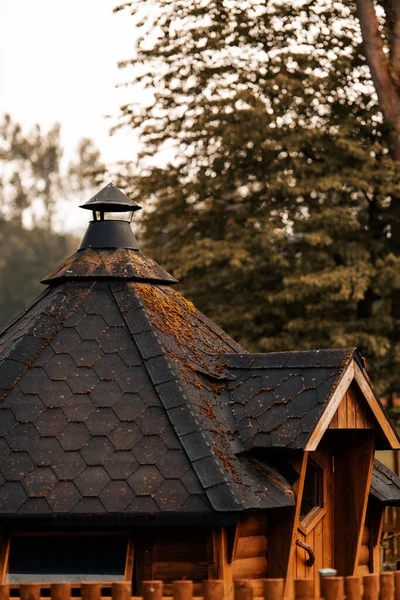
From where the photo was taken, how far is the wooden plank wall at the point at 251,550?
830 centimetres

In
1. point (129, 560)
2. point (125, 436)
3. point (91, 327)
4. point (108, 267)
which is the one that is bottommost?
point (129, 560)

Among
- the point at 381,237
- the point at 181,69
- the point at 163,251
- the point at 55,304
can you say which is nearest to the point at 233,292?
the point at 163,251

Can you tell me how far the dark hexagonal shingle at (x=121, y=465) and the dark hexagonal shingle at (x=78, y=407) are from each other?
0.45 meters

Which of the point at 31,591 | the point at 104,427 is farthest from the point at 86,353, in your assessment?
the point at 31,591

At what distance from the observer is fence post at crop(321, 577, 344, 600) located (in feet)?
21.5

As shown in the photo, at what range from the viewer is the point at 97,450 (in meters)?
8.21

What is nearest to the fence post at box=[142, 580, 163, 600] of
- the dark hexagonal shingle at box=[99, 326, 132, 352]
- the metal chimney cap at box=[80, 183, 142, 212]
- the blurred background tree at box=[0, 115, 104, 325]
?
the dark hexagonal shingle at box=[99, 326, 132, 352]

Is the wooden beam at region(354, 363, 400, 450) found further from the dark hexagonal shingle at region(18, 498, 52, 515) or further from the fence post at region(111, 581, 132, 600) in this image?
the fence post at region(111, 581, 132, 600)

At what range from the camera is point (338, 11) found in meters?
21.9

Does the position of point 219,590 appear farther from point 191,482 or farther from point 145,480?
point 145,480

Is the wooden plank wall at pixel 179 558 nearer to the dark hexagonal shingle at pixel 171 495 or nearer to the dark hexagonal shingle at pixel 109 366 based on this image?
the dark hexagonal shingle at pixel 171 495

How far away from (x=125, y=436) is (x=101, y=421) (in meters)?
0.24

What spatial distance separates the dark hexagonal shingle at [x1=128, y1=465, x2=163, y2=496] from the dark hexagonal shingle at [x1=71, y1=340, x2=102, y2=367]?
1146 mm

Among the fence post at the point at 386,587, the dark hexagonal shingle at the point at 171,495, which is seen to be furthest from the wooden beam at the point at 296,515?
the fence post at the point at 386,587
